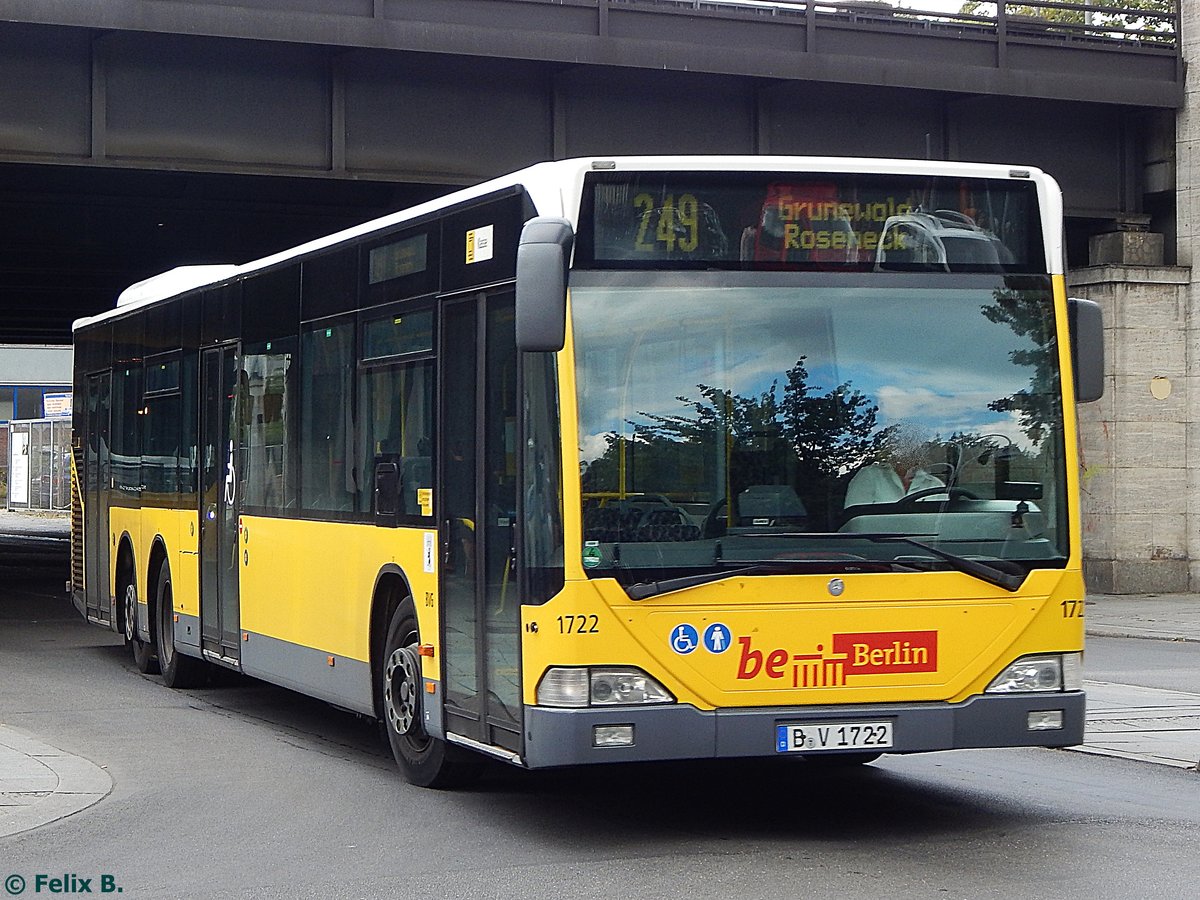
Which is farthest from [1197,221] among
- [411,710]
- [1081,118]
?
[411,710]

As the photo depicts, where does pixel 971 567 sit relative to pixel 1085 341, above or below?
below

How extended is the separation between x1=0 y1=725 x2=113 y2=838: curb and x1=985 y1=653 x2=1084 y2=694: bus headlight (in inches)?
176

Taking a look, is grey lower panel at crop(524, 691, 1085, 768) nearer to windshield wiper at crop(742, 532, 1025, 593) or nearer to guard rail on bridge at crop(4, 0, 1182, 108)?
windshield wiper at crop(742, 532, 1025, 593)

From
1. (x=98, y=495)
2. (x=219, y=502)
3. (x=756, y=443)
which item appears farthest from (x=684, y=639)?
(x=98, y=495)

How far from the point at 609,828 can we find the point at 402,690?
1693 millimetres

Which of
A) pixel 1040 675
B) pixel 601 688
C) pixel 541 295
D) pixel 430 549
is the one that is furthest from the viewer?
pixel 430 549

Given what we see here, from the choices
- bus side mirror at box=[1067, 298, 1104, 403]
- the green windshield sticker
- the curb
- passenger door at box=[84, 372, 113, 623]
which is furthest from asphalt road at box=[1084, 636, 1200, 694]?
passenger door at box=[84, 372, 113, 623]

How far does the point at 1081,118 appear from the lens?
25141mm

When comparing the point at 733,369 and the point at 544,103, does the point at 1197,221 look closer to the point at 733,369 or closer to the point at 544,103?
the point at 544,103

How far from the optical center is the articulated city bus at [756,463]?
804 centimetres

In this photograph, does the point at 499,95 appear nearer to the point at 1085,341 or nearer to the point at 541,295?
the point at 1085,341

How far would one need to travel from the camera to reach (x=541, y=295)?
7.85 m

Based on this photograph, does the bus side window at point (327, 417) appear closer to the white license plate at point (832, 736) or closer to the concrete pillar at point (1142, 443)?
the white license plate at point (832, 736)
